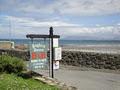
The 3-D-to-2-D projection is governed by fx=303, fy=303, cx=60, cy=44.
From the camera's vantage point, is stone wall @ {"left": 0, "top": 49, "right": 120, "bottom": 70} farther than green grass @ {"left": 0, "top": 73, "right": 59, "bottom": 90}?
Yes

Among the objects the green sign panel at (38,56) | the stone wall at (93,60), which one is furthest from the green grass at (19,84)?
the stone wall at (93,60)

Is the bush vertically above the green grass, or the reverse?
the bush

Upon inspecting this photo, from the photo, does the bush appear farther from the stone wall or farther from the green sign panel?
the stone wall

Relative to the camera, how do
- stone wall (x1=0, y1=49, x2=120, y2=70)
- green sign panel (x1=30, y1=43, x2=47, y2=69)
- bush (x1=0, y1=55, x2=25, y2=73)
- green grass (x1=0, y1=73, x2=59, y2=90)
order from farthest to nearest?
stone wall (x1=0, y1=49, x2=120, y2=70) → green sign panel (x1=30, y1=43, x2=47, y2=69) → bush (x1=0, y1=55, x2=25, y2=73) → green grass (x1=0, y1=73, x2=59, y2=90)

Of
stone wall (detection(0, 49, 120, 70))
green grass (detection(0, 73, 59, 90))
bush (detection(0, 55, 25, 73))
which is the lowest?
stone wall (detection(0, 49, 120, 70))

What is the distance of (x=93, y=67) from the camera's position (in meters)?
25.7

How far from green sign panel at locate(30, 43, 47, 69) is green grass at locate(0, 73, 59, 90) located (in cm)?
156

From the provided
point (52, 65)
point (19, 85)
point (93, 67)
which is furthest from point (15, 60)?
point (93, 67)

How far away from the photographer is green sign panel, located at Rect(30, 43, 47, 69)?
47.3 ft

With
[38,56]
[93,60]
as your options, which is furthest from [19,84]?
[93,60]

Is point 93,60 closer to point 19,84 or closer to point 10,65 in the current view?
point 10,65

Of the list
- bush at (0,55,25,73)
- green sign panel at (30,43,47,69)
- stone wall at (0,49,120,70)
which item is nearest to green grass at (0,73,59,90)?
bush at (0,55,25,73)

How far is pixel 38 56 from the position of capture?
48.0 feet

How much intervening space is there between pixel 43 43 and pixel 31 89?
422cm
